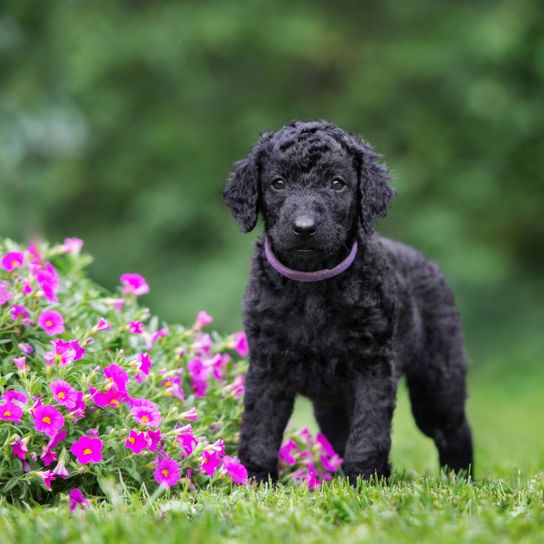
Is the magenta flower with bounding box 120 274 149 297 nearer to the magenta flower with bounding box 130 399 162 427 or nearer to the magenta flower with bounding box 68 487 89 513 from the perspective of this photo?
the magenta flower with bounding box 130 399 162 427

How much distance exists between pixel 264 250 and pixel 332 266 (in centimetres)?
33

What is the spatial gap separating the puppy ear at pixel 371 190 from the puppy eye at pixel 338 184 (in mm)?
152

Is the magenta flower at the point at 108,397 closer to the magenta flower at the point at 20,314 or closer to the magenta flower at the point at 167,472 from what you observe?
the magenta flower at the point at 167,472

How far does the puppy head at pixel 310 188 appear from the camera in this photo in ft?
12.6

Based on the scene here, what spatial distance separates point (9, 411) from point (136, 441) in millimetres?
519

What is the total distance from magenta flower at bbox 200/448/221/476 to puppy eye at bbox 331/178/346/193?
125 centimetres

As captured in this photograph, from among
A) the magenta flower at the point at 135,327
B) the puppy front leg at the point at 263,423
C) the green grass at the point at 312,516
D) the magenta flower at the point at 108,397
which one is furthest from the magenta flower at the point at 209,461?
the magenta flower at the point at 135,327

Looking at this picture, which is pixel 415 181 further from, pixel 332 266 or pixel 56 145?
pixel 332 266

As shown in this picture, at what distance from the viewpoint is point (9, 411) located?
3.68 m

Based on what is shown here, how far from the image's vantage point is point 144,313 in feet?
15.8

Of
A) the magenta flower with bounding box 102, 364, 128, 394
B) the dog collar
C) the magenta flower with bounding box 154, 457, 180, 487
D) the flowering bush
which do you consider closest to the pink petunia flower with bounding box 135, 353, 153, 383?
the flowering bush

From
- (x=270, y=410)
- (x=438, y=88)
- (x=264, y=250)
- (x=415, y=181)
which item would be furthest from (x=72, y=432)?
(x=438, y=88)

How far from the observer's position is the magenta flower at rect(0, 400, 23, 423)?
12.0 ft

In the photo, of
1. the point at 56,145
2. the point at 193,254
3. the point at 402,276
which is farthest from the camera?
the point at 56,145
